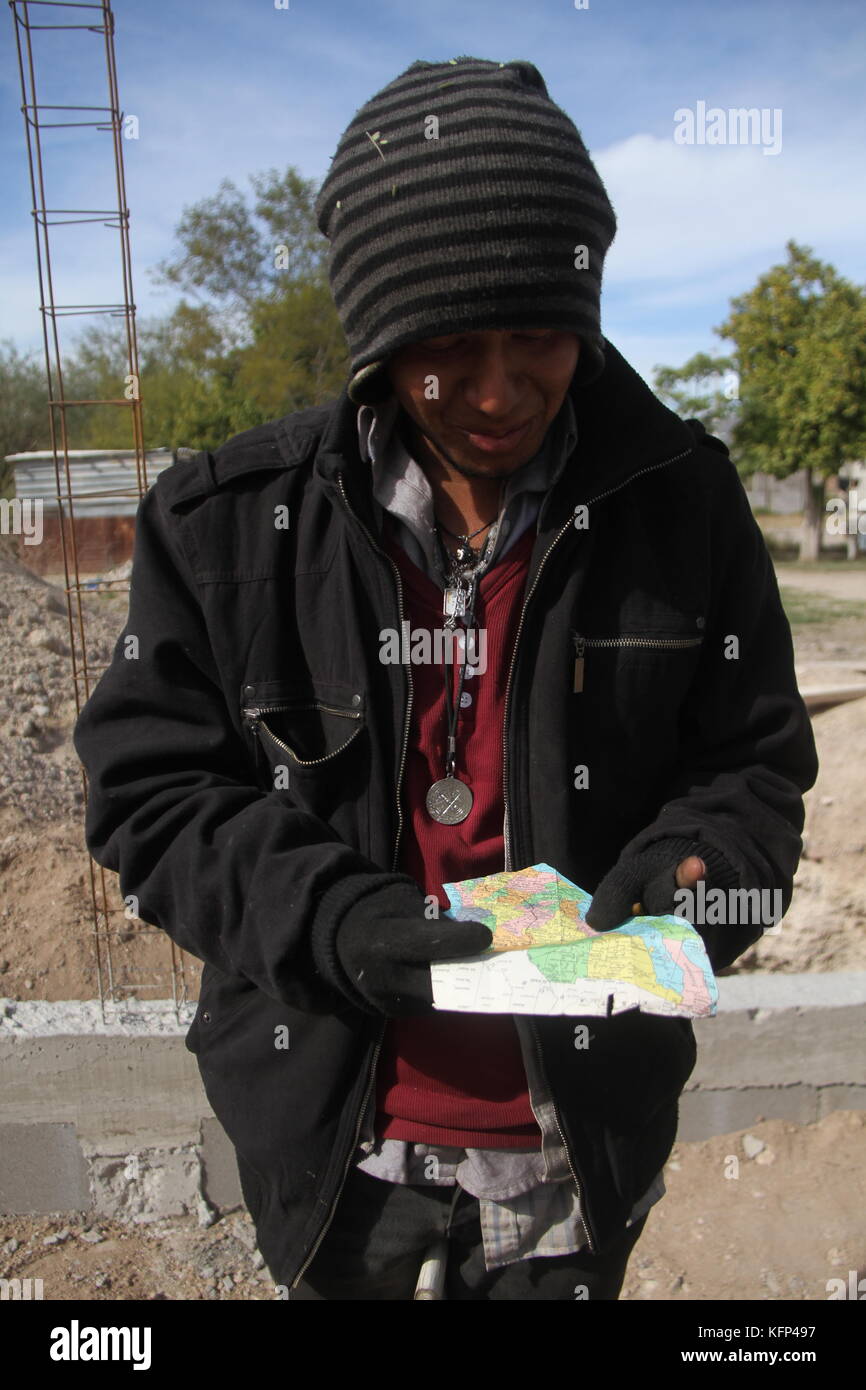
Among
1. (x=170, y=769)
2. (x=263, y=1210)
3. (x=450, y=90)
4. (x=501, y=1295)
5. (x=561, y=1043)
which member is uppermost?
(x=450, y=90)

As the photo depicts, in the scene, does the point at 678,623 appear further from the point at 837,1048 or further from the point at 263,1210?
the point at 837,1048

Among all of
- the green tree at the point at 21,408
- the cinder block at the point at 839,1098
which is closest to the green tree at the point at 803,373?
the green tree at the point at 21,408

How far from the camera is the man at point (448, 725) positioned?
58.9 inches

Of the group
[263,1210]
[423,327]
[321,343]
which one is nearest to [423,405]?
[423,327]

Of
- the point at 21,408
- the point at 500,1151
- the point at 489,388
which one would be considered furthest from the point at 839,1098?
the point at 21,408

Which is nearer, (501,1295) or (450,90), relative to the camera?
(450,90)

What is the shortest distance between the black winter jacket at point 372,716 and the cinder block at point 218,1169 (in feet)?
4.99

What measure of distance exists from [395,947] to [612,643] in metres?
0.54

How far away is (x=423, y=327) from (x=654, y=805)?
0.76 meters

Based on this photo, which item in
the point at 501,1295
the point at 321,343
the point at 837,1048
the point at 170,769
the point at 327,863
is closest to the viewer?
the point at 327,863

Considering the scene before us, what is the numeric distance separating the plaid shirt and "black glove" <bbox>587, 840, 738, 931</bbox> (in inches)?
8.1

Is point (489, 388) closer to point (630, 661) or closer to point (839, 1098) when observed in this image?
point (630, 661)

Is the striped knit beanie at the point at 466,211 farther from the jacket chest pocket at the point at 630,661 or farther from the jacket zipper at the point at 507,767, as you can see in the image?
the jacket chest pocket at the point at 630,661

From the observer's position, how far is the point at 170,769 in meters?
1.55
